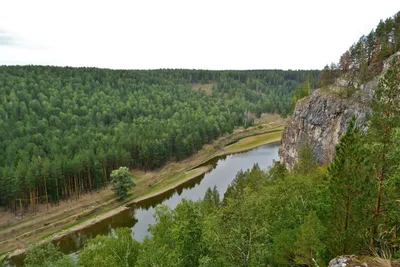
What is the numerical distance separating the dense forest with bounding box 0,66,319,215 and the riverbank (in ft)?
12.8

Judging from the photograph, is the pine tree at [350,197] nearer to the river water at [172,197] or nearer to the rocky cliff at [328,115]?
the river water at [172,197]

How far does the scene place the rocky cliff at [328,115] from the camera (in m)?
49.3

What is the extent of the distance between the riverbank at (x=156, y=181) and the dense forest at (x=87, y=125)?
154 inches

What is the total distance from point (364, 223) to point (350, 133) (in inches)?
180

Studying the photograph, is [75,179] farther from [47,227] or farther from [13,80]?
[13,80]

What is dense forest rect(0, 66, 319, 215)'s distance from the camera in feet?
208

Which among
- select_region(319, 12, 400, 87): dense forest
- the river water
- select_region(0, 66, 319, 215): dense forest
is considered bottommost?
the river water

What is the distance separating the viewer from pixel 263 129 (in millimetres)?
132625

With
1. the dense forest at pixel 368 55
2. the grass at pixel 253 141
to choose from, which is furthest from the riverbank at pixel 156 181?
the dense forest at pixel 368 55

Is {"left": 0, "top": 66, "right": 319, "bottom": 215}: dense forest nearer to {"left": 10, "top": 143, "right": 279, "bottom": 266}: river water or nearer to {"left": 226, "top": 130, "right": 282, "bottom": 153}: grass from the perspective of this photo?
{"left": 226, "top": 130, "right": 282, "bottom": 153}: grass

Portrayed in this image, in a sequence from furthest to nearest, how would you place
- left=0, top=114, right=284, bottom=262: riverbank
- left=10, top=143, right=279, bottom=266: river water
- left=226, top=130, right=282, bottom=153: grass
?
left=226, top=130, right=282, bottom=153: grass
left=0, top=114, right=284, bottom=262: riverbank
left=10, top=143, right=279, bottom=266: river water

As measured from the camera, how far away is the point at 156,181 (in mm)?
76875

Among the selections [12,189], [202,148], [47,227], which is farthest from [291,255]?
[202,148]

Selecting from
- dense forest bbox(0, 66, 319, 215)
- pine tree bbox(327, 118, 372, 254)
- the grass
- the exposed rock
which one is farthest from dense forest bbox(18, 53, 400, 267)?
the grass
